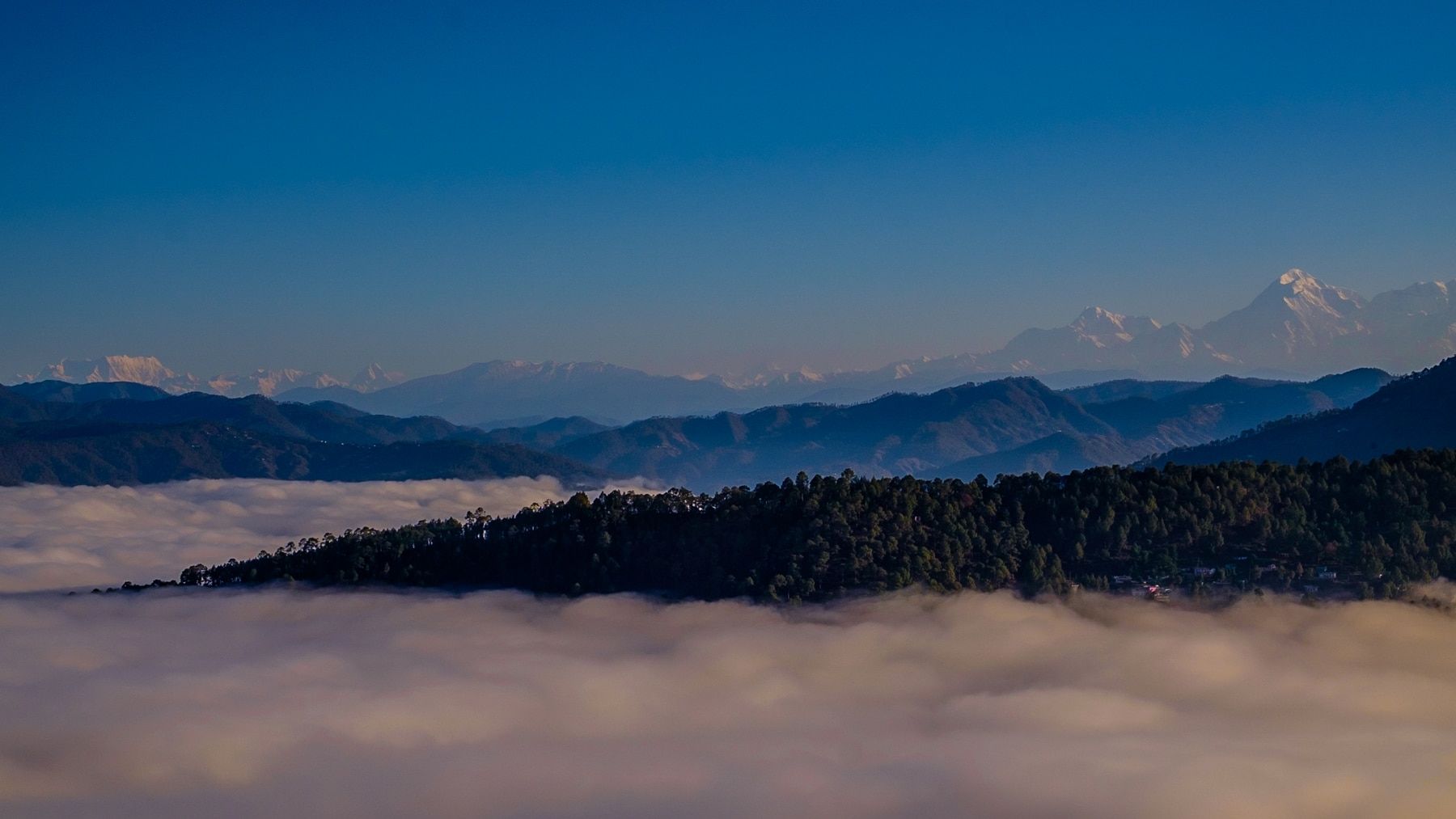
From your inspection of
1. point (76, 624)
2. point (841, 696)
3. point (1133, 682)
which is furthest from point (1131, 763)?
point (76, 624)

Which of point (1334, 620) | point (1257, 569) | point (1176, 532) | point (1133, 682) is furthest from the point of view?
point (1176, 532)

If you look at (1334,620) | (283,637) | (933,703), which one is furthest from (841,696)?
(283,637)

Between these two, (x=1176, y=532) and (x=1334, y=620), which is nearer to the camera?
(x=1334, y=620)

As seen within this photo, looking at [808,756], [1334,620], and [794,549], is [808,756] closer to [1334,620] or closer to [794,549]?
[794,549]

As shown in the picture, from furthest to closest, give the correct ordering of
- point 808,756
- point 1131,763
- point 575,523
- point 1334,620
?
point 575,523 < point 1334,620 < point 808,756 < point 1131,763

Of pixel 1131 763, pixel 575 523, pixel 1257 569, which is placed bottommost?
pixel 1131 763

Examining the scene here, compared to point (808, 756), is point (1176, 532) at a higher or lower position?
higher
